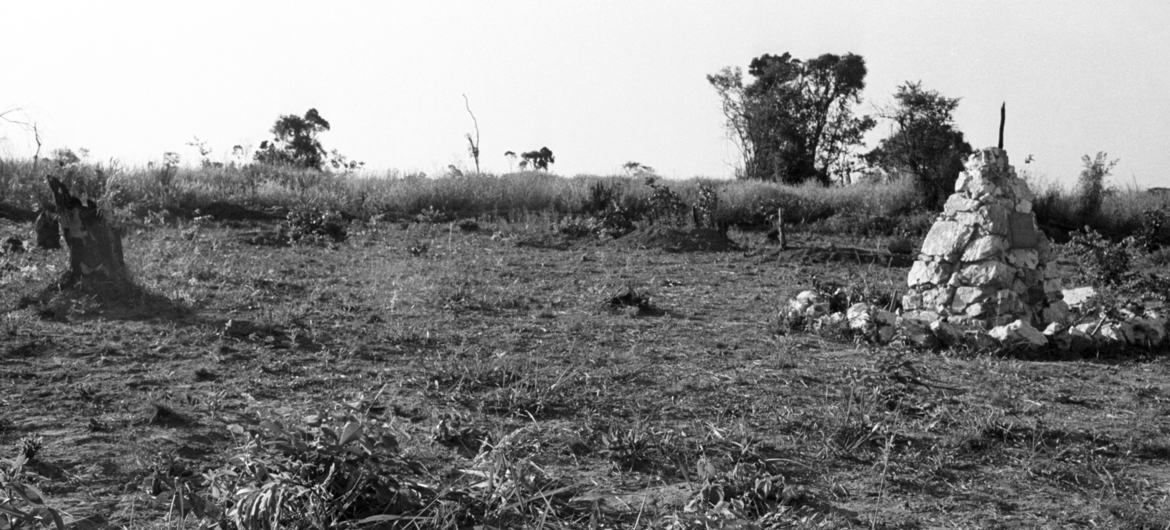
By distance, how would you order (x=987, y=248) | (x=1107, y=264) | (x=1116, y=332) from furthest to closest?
1. (x=1107, y=264)
2. (x=987, y=248)
3. (x=1116, y=332)

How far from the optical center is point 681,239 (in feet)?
42.6

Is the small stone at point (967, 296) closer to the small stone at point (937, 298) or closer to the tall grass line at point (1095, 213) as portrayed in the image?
the small stone at point (937, 298)

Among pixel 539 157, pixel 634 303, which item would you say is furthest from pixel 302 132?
pixel 634 303

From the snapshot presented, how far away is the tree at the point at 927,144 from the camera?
19484 mm

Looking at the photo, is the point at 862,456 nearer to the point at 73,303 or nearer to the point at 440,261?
the point at 73,303

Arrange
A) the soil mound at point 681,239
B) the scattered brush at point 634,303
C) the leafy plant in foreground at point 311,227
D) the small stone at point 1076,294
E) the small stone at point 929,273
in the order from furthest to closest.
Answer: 1. the soil mound at point 681,239
2. the leafy plant in foreground at point 311,227
3. the small stone at point 1076,294
4. the scattered brush at point 634,303
5. the small stone at point 929,273

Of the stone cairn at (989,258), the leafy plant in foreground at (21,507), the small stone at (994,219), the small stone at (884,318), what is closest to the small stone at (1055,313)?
the stone cairn at (989,258)

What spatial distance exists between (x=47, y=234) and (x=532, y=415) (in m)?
6.93

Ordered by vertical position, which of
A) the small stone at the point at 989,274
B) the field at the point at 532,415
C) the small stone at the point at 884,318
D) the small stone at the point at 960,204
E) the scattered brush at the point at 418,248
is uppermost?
the small stone at the point at 960,204

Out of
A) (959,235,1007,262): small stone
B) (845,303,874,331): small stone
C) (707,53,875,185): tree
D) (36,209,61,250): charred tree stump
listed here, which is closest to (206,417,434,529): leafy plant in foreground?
(845,303,874,331): small stone

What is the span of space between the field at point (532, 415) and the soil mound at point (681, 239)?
3.85 meters

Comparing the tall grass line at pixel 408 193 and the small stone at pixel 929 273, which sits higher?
the tall grass line at pixel 408 193

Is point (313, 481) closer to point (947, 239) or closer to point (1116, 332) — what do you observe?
point (947, 239)

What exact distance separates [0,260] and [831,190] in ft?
48.8
